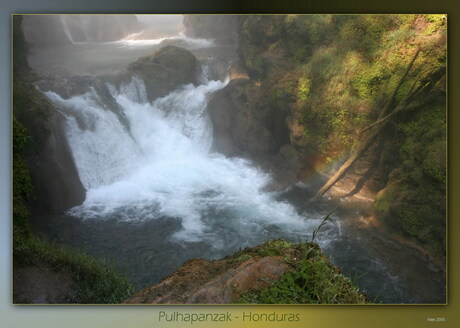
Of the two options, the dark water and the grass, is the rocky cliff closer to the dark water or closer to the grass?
the dark water

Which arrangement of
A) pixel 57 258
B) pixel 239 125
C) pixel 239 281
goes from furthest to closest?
pixel 239 125 < pixel 57 258 < pixel 239 281

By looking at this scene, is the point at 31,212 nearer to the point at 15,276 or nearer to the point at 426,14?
the point at 15,276

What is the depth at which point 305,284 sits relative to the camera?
9.85 ft

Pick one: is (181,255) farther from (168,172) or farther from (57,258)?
(57,258)

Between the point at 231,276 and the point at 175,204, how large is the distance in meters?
0.66

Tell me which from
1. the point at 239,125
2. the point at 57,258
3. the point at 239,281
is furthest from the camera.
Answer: the point at 239,125

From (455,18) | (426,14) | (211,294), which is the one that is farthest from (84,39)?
(455,18)

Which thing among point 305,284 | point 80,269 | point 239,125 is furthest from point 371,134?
point 80,269

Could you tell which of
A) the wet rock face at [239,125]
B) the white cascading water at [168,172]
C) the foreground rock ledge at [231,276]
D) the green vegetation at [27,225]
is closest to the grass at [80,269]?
the green vegetation at [27,225]

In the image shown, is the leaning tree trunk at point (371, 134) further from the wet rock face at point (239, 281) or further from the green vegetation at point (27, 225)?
the green vegetation at point (27, 225)

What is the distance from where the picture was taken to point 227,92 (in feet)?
10.6

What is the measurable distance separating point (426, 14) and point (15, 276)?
346 cm

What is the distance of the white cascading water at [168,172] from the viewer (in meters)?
3.12

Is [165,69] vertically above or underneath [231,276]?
above
